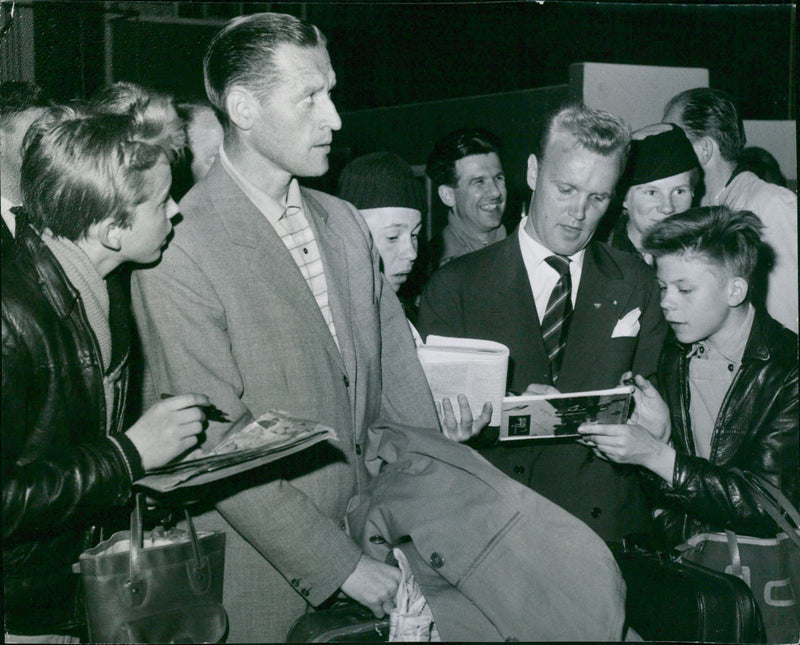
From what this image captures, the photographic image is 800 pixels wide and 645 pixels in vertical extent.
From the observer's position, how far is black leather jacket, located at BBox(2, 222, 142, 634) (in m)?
1.55

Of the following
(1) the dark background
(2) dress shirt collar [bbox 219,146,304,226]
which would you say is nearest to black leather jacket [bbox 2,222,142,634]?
(2) dress shirt collar [bbox 219,146,304,226]

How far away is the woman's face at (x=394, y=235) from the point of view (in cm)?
289

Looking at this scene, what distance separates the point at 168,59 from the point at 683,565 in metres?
2.25

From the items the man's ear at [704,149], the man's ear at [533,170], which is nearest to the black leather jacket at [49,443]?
the man's ear at [533,170]

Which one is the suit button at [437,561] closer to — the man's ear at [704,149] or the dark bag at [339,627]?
the dark bag at [339,627]

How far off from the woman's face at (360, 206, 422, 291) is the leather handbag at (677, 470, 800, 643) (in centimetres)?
139

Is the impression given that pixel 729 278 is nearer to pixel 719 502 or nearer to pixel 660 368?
pixel 660 368

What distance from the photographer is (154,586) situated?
1.72 m

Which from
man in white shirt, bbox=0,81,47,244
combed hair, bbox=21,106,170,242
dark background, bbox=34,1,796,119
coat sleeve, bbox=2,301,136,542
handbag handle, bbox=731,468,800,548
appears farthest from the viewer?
dark background, bbox=34,1,796,119

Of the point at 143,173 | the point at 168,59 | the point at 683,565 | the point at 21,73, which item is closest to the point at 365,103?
the point at 168,59

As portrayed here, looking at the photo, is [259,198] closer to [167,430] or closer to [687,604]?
[167,430]

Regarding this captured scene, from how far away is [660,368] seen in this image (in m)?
2.53

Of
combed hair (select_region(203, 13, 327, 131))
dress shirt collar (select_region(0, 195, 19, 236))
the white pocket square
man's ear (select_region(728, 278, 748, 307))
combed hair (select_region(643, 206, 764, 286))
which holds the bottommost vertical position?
the white pocket square

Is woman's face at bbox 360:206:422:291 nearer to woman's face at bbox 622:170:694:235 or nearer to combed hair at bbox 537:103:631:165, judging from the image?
combed hair at bbox 537:103:631:165
